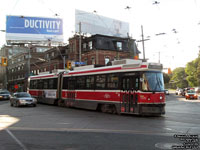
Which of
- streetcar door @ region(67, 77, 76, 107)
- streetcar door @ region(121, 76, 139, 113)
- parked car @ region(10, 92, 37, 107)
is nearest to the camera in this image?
streetcar door @ region(121, 76, 139, 113)

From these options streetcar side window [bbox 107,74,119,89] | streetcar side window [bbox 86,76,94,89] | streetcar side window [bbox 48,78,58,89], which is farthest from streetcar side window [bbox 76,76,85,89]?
streetcar side window [bbox 48,78,58,89]

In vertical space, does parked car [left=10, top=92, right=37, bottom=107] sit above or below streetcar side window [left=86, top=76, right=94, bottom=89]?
below

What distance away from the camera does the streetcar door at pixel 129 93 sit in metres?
13.5

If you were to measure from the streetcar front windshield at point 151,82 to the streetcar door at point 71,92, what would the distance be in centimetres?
731

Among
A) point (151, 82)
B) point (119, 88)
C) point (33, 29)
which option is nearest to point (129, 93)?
point (119, 88)

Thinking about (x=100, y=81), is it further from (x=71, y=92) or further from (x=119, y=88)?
(x=71, y=92)

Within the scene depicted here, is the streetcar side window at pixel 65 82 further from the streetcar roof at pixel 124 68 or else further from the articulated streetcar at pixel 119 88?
the streetcar roof at pixel 124 68

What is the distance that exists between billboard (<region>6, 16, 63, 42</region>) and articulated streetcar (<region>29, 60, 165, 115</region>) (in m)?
28.9

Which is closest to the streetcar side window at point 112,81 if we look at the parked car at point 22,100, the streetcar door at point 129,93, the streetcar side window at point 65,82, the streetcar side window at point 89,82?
the streetcar door at point 129,93

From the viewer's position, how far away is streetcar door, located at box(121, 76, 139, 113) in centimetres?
1350

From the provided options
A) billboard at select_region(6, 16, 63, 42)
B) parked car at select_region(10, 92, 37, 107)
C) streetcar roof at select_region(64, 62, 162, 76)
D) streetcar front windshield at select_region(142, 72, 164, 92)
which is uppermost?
billboard at select_region(6, 16, 63, 42)

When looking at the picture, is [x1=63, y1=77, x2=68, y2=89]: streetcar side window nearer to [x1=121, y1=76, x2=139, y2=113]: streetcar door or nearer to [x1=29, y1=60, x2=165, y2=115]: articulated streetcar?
[x1=29, y1=60, x2=165, y2=115]: articulated streetcar

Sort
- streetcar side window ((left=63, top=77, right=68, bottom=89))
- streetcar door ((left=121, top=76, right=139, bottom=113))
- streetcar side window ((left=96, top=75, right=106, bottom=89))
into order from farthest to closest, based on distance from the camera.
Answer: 1. streetcar side window ((left=63, top=77, right=68, bottom=89))
2. streetcar side window ((left=96, top=75, right=106, bottom=89))
3. streetcar door ((left=121, top=76, right=139, bottom=113))

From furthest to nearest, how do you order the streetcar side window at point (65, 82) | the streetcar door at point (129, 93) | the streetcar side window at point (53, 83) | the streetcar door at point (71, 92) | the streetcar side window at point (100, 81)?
the streetcar side window at point (53, 83), the streetcar side window at point (65, 82), the streetcar door at point (71, 92), the streetcar side window at point (100, 81), the streetcar door at point (129, 93)
